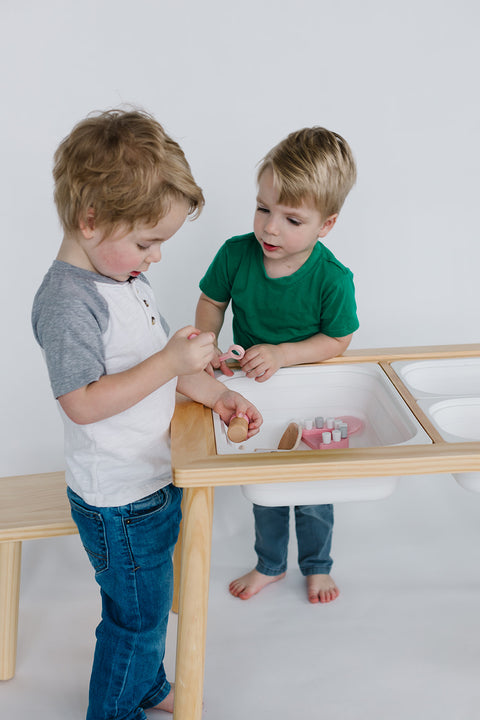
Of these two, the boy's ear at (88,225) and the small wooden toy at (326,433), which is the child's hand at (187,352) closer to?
the boy's ear at (88,225)

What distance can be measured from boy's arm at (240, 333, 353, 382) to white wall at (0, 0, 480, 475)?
25.0 inches

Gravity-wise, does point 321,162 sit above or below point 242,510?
above

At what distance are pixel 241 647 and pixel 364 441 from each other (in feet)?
1.85

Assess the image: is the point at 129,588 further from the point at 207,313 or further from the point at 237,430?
the point at 207,313

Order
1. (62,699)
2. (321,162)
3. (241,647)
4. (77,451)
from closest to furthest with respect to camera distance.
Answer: (77,451)
(321,162)
(62,699)
(241,647)

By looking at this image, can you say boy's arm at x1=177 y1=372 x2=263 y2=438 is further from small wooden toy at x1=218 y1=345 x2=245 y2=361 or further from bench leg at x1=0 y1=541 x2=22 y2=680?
bench leg at x1=0 y1=541 x2=22 y2=680

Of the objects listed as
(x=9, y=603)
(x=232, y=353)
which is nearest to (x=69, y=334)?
(x=232, y=353)

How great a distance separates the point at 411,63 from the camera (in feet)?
7.23

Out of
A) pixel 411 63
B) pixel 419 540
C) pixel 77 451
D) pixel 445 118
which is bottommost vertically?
pixel 419 540

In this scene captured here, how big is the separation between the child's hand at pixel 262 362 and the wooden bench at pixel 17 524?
0.43 m

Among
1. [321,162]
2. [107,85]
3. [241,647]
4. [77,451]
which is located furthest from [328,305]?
[107,85]

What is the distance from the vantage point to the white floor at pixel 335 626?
167 cm

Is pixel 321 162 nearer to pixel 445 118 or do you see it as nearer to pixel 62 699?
pixel 445 118

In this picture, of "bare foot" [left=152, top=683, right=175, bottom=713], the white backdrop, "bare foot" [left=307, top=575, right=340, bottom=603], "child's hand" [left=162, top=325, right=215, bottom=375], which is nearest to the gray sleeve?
"child's hand" [left=162, top=325, right=215, bottom=375]
